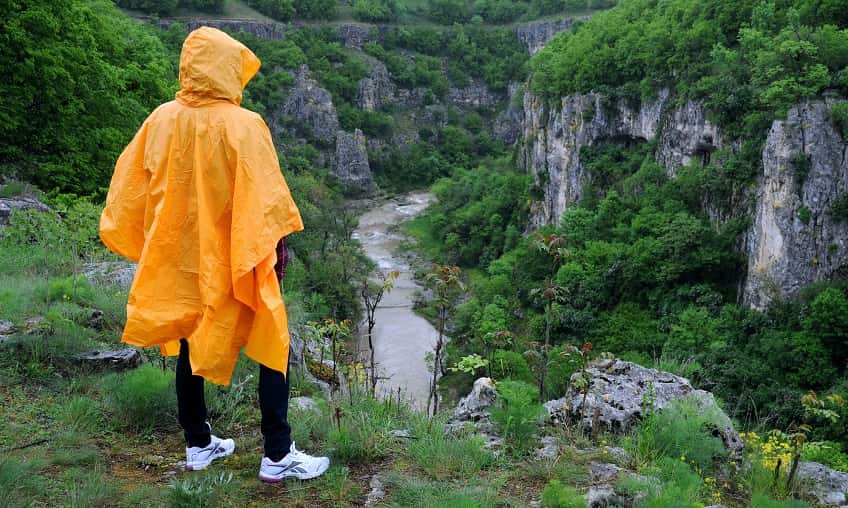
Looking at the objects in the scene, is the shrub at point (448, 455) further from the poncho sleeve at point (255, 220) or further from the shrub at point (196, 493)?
the poncho sleeve at point (255, 220)

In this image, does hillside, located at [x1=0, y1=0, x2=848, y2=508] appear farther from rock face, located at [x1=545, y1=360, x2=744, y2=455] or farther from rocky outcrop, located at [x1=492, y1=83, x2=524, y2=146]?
rocky outcrop, located at [x1=492, y1=83, x2=524, y2=146]

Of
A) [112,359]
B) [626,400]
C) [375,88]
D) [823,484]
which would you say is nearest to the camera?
[823,484]

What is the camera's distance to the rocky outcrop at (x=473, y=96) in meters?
79.4

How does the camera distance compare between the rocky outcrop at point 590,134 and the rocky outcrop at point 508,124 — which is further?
the rocky outcrop at point 508,124

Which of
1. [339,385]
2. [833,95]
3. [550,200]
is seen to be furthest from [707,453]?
[550,200]

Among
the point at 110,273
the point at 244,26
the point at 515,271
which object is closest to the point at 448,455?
the point at 110,273

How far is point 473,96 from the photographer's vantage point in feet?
263

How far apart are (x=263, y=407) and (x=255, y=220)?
0.87 m

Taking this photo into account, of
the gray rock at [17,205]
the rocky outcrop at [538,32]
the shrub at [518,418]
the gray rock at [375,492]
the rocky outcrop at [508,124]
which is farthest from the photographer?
the rocky outcrop at [508,124]

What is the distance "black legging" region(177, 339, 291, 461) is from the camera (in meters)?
3.04

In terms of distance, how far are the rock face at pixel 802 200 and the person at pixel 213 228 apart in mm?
23212

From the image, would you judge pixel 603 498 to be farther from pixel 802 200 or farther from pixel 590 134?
pixel 590 134

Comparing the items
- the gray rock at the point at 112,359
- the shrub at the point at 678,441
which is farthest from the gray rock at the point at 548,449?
the gray rock at the point at 112,359

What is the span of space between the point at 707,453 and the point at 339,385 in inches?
104
